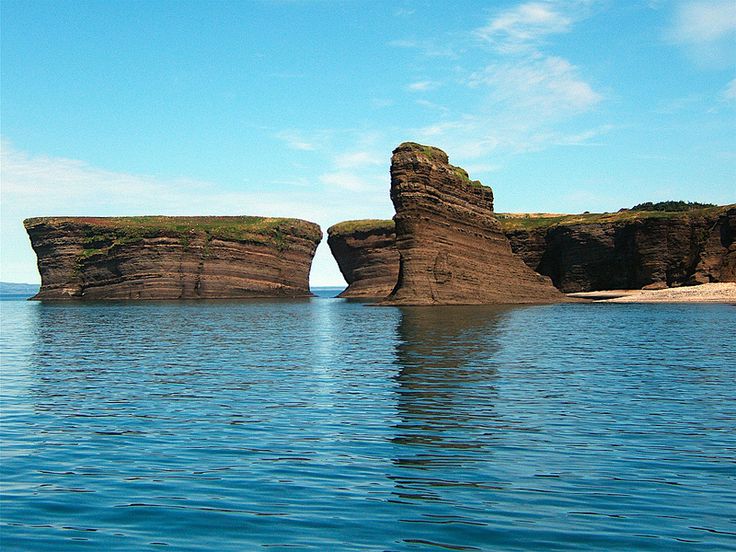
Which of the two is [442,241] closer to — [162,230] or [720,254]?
[720,254]

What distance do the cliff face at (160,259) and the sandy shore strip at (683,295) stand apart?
6844 centimetres

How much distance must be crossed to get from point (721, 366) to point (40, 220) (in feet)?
493

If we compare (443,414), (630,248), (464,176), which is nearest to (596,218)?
(630,248)

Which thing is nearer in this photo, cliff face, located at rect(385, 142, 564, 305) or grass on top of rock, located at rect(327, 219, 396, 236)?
cliff face, located at rect(385, 142, 564, 305)

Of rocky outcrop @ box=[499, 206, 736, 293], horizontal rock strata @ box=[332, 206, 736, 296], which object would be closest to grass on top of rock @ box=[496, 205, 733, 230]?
horizontal rock strata @ box=[332, 206, 736, 296]

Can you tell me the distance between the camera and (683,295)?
105 meters

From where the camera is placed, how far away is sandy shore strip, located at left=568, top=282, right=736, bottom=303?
99.8 m

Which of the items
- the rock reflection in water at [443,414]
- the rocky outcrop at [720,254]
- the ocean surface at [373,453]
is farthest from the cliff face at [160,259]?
the ocean surface at [373,453]

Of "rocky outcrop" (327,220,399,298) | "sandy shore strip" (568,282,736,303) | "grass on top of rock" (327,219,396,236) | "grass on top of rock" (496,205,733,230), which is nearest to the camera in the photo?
"sandy shore strip" (568,282,736,303)

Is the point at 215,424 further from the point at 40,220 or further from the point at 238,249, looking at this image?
the point at 40,220

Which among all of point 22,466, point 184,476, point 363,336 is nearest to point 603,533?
point 184,476

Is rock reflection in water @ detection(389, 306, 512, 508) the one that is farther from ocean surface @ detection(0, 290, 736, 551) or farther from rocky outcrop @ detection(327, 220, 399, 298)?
rocky outcrop @ detection(327, 220, 399, 298)

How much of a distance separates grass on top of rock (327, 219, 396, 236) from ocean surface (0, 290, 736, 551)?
125217 mm

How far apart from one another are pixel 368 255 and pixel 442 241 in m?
75.0
